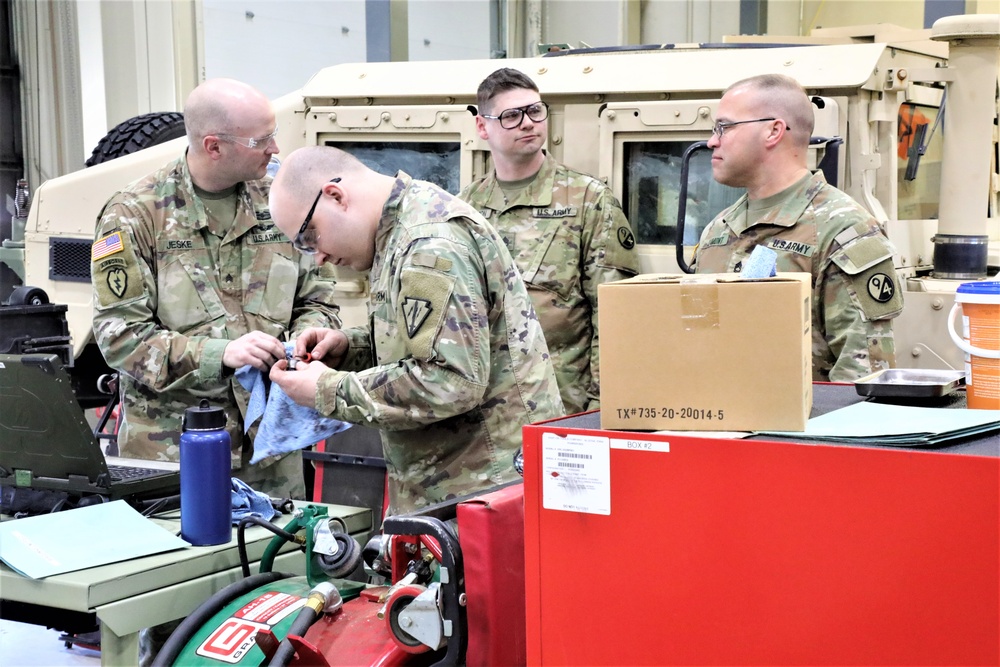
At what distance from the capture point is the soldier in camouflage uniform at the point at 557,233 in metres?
3.77

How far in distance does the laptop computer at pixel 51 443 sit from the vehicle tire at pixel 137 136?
10.4ft

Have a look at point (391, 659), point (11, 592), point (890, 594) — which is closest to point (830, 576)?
point (890, 594)

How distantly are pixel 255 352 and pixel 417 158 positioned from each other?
2.07 meters

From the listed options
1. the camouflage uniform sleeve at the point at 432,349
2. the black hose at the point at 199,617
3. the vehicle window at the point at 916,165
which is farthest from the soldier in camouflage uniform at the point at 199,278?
the vehicle window at the point at 916,165

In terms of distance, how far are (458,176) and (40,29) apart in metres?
5.36

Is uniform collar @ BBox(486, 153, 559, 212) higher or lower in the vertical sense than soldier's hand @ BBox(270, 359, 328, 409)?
higher

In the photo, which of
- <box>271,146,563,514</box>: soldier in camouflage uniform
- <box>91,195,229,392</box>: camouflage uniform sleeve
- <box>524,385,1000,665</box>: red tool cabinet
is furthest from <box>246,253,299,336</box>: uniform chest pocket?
<box>524,385,1000,665</box>: red tool cabinet

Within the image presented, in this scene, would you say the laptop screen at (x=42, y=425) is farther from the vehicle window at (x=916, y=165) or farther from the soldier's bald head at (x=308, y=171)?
the vehicle window at (x=916, y=165)

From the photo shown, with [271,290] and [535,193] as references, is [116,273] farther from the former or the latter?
[535,193]

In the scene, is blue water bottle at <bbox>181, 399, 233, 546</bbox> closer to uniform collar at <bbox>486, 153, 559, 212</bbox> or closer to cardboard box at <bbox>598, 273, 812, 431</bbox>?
cardboard box at <bbox>598, 273, 812, 431</bbox>

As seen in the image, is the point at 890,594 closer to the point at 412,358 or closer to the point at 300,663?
the point at 300,663

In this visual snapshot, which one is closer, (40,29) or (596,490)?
(596,490)

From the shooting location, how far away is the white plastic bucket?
58.2 inches

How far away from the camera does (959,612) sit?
1176mm
